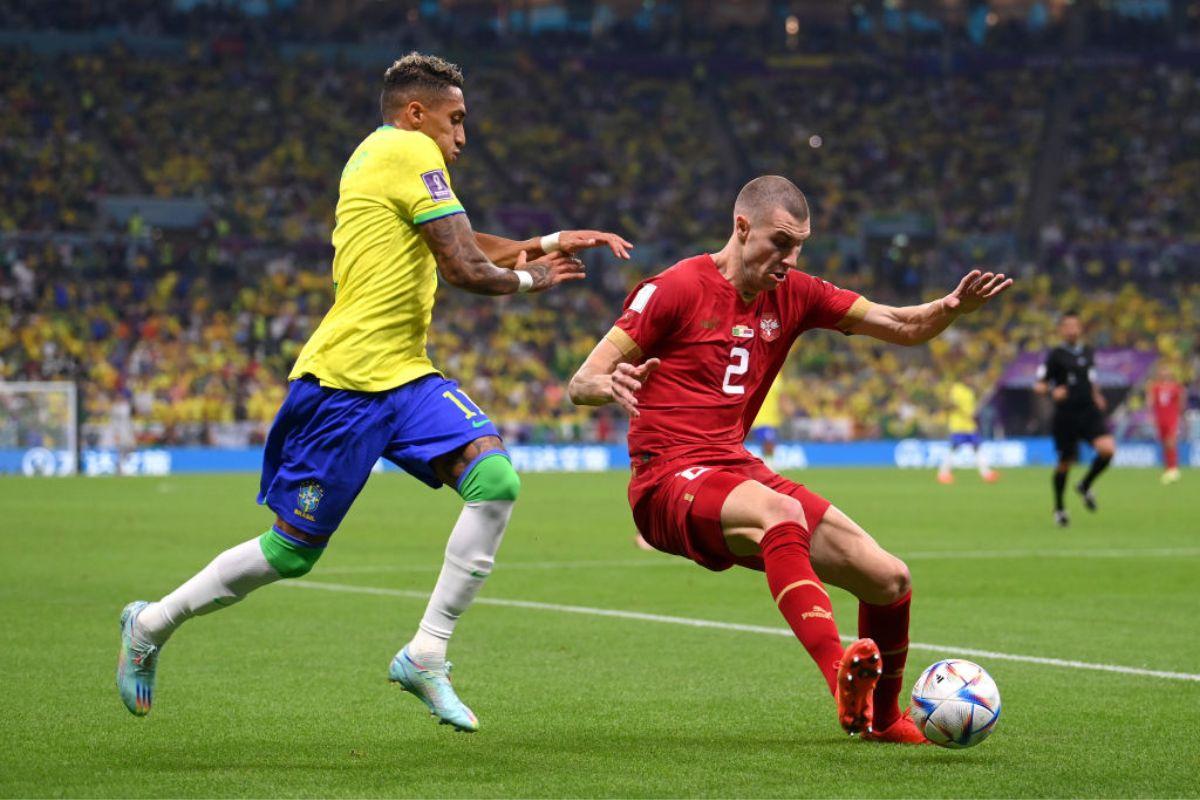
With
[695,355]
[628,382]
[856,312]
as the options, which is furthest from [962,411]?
[628,382]

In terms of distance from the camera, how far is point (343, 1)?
49.7 metres

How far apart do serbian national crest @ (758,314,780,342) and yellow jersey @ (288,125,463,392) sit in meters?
1.30

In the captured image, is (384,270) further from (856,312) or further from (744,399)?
(856,312)

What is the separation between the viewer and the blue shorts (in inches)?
237

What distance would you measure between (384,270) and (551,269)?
0.68 meters

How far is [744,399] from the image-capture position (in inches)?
257

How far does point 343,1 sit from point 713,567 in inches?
1803

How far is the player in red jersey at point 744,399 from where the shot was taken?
19.6 ft

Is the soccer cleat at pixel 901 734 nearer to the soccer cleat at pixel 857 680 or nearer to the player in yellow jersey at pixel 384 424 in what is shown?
the soccer cleat at pixel 857 680

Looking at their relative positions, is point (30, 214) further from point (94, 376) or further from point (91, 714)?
point (91, 714)

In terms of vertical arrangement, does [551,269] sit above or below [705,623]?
above

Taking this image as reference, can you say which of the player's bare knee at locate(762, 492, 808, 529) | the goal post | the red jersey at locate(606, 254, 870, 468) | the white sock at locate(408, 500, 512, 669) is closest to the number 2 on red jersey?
the red jersey at locate(606, 254, 870, 468)

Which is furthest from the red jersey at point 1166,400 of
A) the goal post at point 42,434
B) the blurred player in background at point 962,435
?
the goal post at point 42,434

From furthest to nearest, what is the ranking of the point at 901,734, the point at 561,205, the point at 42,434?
the point at 561,205 < the point at 42,434 < the point at 901,734
